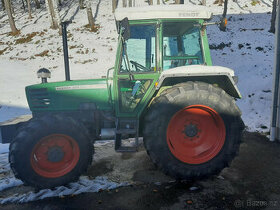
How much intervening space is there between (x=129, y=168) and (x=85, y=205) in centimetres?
116

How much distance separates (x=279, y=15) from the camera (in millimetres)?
5109

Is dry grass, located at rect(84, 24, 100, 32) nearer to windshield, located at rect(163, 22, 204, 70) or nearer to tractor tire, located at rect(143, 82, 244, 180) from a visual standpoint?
windshield, located at rect(163, 22, 204, 70)

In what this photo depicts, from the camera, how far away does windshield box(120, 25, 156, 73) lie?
3.61 m

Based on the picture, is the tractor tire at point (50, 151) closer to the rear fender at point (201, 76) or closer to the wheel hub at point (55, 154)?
the wheel hub at point (55, 154)

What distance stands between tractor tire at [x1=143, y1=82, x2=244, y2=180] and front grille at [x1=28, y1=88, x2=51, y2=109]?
176 centimetres

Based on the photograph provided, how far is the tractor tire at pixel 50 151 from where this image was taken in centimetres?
315

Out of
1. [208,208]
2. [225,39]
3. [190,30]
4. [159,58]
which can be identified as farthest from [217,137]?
[225,39]

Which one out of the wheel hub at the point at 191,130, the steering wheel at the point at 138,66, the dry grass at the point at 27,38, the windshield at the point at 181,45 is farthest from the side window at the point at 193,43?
the dry grass at the point at 27,38

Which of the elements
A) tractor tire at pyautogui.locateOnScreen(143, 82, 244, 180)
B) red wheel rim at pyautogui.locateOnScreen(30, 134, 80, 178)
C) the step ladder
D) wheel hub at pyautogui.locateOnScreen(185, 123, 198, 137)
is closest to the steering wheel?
tractor tire at pyautogui.locateOnScreen(143, 82, 244, 180)

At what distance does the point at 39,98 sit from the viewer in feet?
13.1

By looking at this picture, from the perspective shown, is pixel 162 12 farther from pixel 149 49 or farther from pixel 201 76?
pixel 201 76

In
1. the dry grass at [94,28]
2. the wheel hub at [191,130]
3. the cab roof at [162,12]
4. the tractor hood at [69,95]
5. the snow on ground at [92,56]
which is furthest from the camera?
the dry grass at [94,28]

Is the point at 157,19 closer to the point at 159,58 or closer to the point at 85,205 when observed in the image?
the point at 159,58

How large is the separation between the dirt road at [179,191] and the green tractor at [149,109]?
0.83 ft
